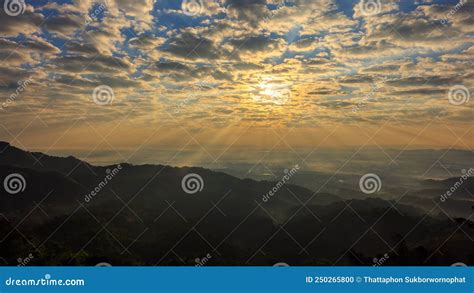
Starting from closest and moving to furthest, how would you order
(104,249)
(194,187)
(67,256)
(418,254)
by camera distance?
(194,187) < (67,256) < (418,254) < (104,249)

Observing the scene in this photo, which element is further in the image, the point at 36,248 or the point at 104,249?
the point at 104,249
